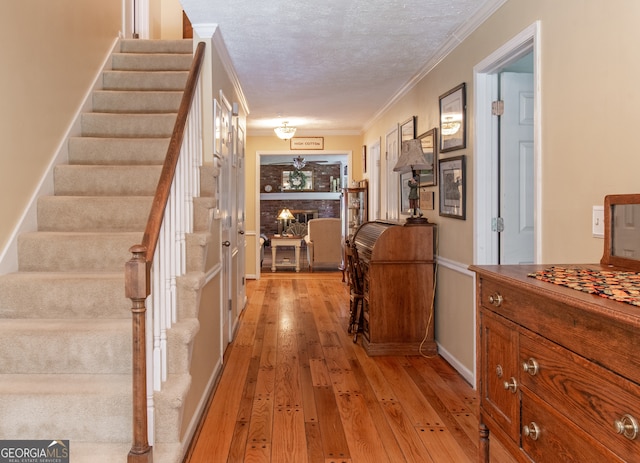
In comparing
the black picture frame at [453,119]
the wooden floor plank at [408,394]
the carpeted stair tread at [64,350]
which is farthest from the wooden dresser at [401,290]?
the carpeted stair tread at [64,350]

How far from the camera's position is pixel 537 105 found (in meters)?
2.39

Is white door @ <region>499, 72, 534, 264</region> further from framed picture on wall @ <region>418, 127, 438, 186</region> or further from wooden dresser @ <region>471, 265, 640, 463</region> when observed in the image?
wooden dresser @ <region>471, 265, 640, 463</region>

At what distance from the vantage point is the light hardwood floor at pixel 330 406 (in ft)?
7.71

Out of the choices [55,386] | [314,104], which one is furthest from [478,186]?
[314,104]

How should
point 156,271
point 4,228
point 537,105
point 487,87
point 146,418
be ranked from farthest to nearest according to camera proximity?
point 487,87, point 4,228, point 537,105, point 156,271, point 146,418

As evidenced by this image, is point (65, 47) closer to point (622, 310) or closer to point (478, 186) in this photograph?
point (478, 186)

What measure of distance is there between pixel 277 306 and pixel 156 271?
3.98m

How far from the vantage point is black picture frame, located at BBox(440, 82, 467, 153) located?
133 inches

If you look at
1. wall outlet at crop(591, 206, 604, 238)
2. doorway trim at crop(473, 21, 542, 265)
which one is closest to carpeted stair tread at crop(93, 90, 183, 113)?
doorway trim at crop(473, 21, 542, 265)

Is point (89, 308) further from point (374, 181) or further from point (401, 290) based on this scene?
point (374, 181)

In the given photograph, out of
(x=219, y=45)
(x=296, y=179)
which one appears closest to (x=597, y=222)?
(x=219, y=45)

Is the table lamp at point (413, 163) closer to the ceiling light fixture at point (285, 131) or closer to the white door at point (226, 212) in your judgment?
the white door at point (226, 212)

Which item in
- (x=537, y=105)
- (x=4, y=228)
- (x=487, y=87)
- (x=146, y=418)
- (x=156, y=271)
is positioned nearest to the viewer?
(x=146, y=418)

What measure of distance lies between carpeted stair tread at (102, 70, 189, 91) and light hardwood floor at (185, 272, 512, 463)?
2.36 meters
